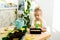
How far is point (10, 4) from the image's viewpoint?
1.59 meters

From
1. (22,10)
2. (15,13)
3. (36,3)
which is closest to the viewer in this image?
(15,13)

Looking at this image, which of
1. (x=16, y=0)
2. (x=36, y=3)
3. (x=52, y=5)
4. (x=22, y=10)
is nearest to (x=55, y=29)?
(x=52, y=5)

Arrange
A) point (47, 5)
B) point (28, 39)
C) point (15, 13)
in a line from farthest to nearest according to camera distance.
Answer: point (47, 5) → point (15, 13) → point (28, 39)

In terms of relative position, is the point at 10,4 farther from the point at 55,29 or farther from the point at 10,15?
the point at 55,29

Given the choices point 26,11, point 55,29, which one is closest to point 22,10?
point 26,11

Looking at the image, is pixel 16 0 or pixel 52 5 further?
pixel 52 5

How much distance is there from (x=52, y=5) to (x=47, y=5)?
10 cm

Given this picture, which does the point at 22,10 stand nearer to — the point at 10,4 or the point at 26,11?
the point at 26,11

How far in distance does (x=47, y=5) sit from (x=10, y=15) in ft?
2.76

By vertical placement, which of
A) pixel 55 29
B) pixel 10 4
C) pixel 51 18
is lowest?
pixel 55 29

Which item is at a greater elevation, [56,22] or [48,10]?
[48,10]

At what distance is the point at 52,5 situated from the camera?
2.19m

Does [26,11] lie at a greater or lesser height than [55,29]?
greater

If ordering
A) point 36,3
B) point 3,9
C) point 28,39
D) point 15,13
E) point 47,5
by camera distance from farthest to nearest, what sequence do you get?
1. point 47,5
2. point 36,3
3. point 15,13
4. point 3,9
5. point 28,39
